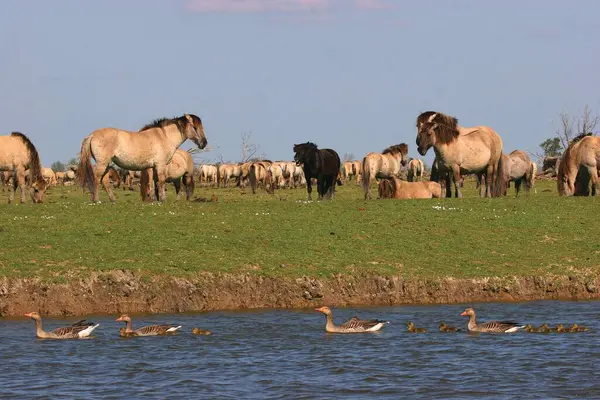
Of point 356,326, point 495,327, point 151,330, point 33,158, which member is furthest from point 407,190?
point 151,330

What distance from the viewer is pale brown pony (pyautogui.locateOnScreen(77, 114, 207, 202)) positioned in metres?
32.2

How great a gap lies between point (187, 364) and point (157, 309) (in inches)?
188

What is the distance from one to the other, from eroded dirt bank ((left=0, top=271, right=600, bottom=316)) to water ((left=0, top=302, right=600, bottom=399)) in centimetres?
58

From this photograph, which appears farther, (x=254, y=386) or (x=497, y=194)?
(x=497, y=194)

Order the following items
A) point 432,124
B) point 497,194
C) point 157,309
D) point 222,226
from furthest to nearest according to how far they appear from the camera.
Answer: point 497,194 < point 432,124 < point 222,226 < point 157,309

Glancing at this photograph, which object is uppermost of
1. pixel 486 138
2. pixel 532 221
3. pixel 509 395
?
→ pixel 486 138

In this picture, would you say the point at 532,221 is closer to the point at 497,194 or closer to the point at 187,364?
the point at 497,194

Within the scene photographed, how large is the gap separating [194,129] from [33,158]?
5.68m

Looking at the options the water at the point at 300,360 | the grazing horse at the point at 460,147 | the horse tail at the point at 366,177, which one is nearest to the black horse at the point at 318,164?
the horse tail at the point at 366,177

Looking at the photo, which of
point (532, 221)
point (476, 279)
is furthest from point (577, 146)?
point (476, 279)

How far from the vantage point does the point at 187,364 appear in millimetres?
17438

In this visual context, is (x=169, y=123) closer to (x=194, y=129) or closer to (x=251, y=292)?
(x=194, y=129)

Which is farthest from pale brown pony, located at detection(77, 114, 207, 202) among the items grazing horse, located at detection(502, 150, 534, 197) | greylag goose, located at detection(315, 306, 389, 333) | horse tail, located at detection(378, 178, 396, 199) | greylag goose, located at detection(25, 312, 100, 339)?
grazing horse, located at detection(502, 150, 534, 197)

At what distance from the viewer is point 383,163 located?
4681cm
